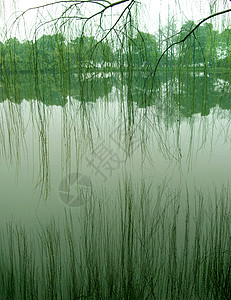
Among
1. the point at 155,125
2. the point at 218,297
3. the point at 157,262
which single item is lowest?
the point at 218,297

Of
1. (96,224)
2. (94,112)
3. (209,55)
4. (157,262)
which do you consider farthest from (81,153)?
(209,55)

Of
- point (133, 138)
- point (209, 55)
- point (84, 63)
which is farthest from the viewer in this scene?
point (209, 55)

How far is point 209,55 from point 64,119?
2.62ft

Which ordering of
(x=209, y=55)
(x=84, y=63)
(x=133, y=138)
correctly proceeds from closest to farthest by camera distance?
(x=84, y=63) < (x=133, y=138) < (x=209, y=55)

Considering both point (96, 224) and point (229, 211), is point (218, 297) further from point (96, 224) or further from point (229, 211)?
point (96, 224)

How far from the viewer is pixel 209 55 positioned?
1401mm

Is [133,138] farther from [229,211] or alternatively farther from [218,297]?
[218,297]

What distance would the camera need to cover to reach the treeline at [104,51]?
1171 mm

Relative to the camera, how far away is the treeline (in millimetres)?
1171

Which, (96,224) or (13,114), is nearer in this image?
(13,114)

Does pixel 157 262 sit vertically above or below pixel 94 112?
below

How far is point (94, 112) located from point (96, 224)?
1.80 feet

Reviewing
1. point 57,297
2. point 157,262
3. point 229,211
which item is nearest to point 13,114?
point 57,297

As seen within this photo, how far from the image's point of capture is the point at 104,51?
1201 mm
